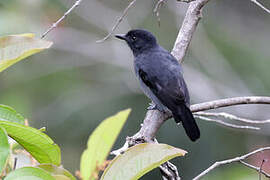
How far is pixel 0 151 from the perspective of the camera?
5.49ft

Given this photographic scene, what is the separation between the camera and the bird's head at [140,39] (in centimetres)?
502

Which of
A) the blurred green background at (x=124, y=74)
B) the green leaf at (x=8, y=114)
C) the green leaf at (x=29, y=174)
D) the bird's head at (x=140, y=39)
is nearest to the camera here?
the green leaf at (x=29, y=174)

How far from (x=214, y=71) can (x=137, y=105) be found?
74.6 inches

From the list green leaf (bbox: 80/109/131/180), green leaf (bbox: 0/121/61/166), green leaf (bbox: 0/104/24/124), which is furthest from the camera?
green leaf (bbox: 80/109/131/180)

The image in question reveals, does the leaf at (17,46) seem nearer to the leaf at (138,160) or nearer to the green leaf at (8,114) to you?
the green leaf at (8,114)

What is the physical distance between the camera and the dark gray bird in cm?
406

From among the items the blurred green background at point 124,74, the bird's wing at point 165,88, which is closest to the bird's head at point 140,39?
the bird's wing at point 165,88

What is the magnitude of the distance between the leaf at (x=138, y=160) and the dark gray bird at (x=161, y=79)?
6.59 ft

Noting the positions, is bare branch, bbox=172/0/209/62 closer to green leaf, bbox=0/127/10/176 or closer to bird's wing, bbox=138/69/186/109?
bird's wing, bbox=138/69/186/109

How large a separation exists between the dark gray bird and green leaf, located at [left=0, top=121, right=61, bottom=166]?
6.54ft

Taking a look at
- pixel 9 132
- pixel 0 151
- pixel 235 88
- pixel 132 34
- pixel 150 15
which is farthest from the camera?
pixel 150 15

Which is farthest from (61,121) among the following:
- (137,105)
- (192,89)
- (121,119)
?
(121,119)

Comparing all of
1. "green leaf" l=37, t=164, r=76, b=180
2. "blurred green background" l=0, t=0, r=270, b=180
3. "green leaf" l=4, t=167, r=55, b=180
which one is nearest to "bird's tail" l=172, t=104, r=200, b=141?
"blurred green background" l=0, t=0, r=270, b=180

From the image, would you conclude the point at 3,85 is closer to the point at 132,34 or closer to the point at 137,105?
the point at 137,105
